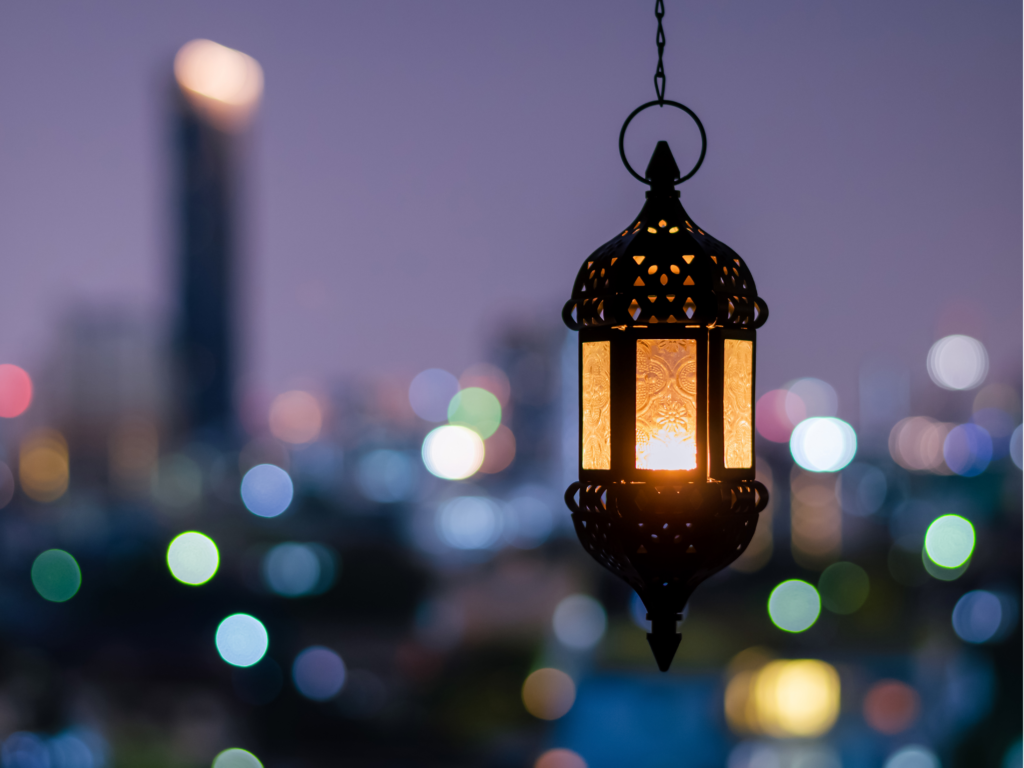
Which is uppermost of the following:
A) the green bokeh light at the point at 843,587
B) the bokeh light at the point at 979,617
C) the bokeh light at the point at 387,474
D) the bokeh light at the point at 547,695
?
the bokeh light at the point at 387,474

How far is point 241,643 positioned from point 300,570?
203 inches

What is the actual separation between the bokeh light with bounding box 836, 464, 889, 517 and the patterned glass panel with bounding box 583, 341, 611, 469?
172 ft

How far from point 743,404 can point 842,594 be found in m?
44.3

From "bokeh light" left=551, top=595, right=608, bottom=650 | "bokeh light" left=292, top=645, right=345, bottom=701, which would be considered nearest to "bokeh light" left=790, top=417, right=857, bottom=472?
"bokeh light" left=551, top=595, right=608, bottom=650

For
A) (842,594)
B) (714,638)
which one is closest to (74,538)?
(714,638)

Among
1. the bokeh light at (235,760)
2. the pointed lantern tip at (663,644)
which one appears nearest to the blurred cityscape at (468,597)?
the bokeh light at (235,760)

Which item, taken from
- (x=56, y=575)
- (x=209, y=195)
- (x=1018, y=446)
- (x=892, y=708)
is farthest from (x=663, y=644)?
(x=209, y=195)

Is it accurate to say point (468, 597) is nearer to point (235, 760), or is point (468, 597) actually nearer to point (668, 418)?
point (235, 760)

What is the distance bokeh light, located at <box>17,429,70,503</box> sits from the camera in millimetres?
59344

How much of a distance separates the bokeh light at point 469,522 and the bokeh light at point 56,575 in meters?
20.7

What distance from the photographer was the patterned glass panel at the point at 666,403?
1767mm

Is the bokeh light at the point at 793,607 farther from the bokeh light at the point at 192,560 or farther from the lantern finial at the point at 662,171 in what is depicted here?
the lantern finial at the point at 662,171

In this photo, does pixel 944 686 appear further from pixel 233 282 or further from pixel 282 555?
pixel 233 282

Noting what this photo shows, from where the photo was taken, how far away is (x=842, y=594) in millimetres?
43156
